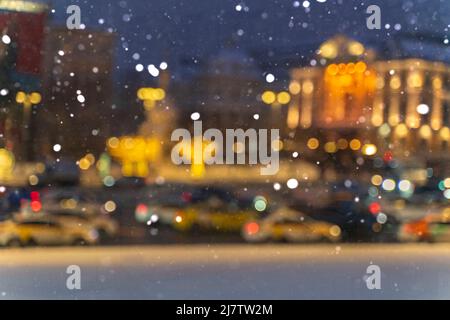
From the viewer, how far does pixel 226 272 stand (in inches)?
212

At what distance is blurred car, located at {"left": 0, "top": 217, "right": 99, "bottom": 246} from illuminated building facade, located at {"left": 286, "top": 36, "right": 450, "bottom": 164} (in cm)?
233

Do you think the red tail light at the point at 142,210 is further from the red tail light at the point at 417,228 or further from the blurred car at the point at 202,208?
the red tail light at the point at 417,228

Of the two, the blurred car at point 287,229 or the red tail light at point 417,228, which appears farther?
the red tail light at point 417,228

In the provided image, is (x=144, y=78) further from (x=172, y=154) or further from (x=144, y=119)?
(x=172, y=154)

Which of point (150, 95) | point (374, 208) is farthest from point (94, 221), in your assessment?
point (374, 208)

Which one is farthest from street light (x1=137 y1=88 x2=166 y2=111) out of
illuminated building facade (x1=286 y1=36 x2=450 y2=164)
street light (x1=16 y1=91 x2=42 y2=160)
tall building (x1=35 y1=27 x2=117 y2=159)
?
illuminated building facade (x1=286 y1=36 x2=450 y2=164)

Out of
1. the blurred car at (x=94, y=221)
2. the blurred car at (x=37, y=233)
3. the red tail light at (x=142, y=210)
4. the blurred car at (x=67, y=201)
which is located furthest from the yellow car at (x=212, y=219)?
the blurred car at (x=37, y=233)

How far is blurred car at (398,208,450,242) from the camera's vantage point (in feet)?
23.0

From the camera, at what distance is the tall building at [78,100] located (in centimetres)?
672

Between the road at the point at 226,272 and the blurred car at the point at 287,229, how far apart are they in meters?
0.20

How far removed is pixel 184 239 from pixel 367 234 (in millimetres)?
1832

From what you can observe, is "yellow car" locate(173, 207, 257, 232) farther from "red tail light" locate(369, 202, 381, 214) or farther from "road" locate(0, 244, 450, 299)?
"red tail light" locate(369, 202, 381, 214)
